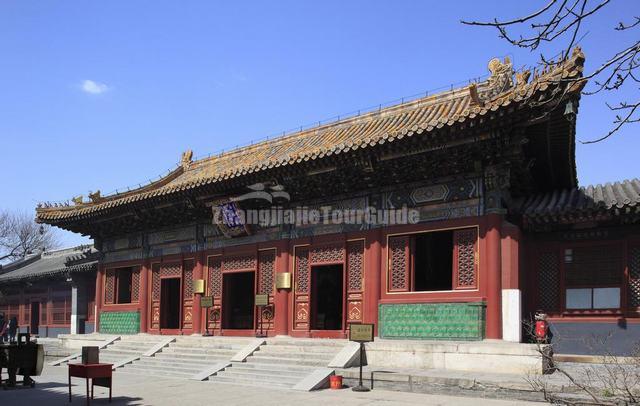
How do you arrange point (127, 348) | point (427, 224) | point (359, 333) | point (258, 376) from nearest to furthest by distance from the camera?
point (359, 333) → point (258, 376) → point (427, 224) → point (127, 348)

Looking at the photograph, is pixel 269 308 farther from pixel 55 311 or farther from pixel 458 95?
pixel 55 311

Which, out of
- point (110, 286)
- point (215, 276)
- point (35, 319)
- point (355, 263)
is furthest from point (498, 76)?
point (35, 319)

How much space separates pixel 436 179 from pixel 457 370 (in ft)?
11.0

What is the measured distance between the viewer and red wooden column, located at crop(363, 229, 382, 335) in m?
12.0

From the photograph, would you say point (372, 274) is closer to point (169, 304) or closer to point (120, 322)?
point (169, 304)

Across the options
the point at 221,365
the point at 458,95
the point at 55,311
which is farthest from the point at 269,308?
the point at 55,311

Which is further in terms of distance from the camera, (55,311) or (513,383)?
(55,311)

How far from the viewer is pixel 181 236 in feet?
52.9

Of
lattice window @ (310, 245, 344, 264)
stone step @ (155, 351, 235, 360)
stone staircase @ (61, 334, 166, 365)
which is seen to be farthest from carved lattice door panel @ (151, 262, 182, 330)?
lattice window @ (310, 245, 344, 264)

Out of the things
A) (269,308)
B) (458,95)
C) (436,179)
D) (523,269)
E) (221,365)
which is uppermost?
(458,95)

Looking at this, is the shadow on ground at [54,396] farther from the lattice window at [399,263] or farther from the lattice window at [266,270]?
the lattice window at [399,263]

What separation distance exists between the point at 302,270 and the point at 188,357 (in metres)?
3.07

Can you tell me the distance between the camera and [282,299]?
13500mm

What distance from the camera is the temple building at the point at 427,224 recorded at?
405 inches
